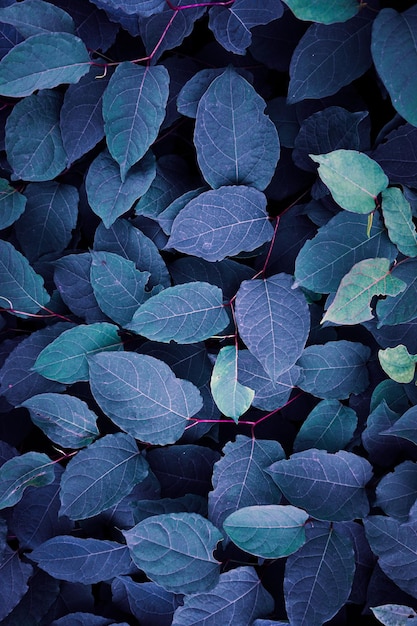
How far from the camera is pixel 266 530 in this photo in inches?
35.8

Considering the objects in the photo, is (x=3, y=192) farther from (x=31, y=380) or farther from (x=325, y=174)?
(x=325, y=174)

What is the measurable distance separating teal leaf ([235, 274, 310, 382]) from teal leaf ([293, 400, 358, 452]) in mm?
147

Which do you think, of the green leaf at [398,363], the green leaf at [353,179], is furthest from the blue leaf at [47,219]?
the green leaf at [398,363]

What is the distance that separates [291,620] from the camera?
35.0 inches

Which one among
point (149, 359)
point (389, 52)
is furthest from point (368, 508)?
point (389, 52)

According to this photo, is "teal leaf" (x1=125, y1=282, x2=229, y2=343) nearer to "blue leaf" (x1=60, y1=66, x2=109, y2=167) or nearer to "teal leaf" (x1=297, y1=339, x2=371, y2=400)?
"teal leaf" (x1=297, y1=339, x2=371, y2=400)

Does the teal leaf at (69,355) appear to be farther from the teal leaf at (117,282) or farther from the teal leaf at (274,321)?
the teal leaf at (274,321)

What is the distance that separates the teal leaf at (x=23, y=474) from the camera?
101 centimetres

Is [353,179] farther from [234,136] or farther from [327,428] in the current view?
[327,428]

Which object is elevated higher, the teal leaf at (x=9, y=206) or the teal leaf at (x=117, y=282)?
the teal leaf at (x=9, y=206)

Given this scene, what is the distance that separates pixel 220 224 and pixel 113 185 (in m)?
0.21

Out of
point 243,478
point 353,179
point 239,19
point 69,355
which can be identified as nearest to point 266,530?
point 243,478

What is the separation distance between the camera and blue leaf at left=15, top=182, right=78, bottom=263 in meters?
1.11

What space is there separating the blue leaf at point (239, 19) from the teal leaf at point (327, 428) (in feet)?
1.90
